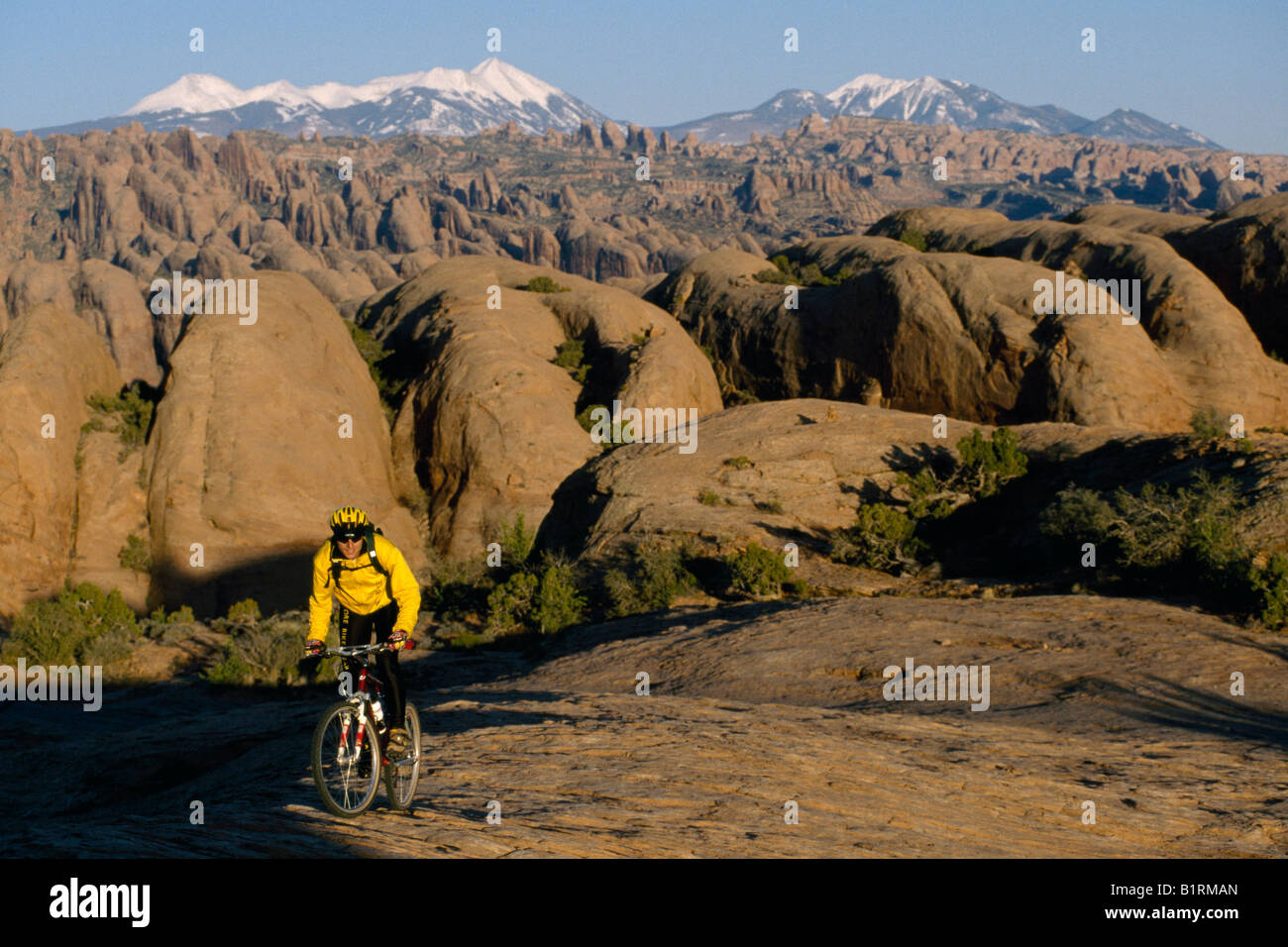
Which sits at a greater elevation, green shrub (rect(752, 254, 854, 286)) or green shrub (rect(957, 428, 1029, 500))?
green shrub (rect(752, 254, 854, 286))

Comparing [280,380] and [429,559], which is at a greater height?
[280,380]

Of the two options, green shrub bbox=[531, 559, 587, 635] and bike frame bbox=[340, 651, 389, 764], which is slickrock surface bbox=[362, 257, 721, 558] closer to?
green shrub bbox=[531, 559, 587, 635]

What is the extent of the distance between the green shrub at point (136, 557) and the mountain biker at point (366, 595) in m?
16.7

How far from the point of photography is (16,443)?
2159 centimetres

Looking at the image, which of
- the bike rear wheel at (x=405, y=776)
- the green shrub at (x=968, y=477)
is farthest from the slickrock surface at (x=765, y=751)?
the green shrub at (x=968, y=477)

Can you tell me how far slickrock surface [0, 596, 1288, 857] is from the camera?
248 inches

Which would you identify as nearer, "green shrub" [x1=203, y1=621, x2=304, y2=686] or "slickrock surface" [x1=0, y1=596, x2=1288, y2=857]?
"slickrock surface" [x1=0, y1=596, x2=1288, y2=857]

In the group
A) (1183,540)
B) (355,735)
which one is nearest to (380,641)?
(355,735)

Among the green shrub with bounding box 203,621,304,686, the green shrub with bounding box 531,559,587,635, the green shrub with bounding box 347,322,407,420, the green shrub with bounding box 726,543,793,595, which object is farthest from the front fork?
the green shrub with bounding box 347,322,407,420

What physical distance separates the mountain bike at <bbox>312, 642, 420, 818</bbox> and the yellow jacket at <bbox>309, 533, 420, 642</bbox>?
28 cm

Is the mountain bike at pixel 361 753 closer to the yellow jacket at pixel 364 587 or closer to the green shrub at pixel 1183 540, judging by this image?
the yellow jacket at pixel 364 587
